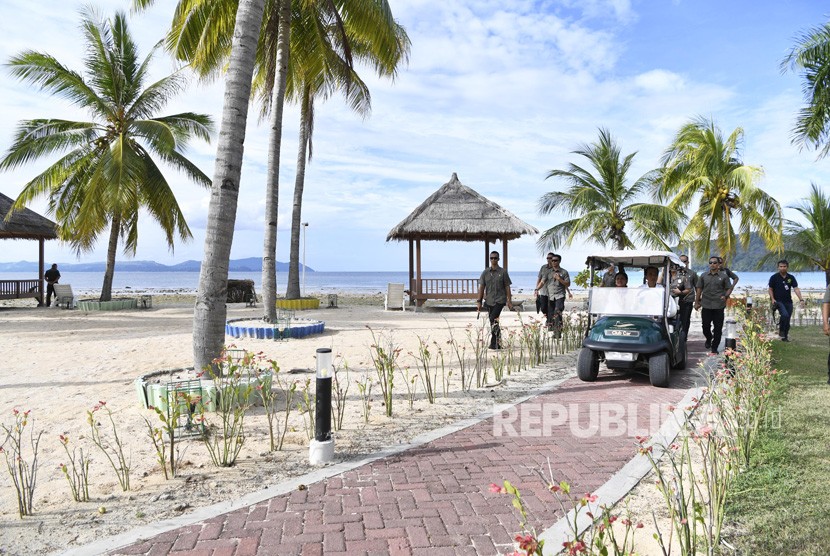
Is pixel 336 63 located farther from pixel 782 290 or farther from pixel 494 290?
pixel 782 290

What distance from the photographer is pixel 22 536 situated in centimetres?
317

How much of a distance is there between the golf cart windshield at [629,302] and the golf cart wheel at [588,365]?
729mm

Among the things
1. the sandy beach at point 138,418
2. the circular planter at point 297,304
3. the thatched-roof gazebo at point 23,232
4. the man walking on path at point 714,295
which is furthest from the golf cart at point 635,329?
the thatched-roof gazebo at point 23,232

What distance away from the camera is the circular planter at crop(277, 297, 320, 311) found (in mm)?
18422

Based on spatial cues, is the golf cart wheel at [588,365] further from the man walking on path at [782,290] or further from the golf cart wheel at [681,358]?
the man walking on path at [782,290]

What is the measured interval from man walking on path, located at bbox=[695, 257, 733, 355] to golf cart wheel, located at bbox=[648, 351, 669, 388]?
3.27 metres

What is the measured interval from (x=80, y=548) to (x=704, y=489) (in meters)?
3.81

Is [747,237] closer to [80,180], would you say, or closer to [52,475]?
[52,475]

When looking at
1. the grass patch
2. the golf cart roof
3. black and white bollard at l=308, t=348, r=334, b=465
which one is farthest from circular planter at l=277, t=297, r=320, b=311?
the grass patch

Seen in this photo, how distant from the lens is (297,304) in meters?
18.8

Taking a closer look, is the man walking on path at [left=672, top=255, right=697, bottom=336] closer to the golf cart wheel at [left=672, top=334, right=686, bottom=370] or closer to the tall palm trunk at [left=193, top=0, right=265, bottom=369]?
the golf cart wheel at [left=672, top=334, right=686, bottom=370]

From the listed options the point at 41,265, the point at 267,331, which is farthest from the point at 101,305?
the point at 267,331

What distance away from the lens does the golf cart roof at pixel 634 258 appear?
24.7 feet

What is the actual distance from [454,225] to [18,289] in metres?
17.0
